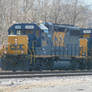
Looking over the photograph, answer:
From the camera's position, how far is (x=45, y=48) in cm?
1578

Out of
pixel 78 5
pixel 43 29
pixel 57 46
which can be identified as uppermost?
pixel 78 5

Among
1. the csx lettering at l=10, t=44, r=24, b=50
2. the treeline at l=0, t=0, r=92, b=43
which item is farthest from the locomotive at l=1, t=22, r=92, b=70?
the treeline at l=0, t=0, r=92, b=43

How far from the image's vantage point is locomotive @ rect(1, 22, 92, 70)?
49.7 feet

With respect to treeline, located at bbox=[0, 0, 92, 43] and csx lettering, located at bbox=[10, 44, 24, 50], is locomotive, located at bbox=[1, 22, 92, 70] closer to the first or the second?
csx lettering, located at bbox=[10, 44, 24, 50]

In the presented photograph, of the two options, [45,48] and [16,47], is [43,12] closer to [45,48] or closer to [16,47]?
[45,48]

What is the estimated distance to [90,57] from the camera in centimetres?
1661

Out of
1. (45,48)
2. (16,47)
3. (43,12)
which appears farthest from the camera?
(43,12)

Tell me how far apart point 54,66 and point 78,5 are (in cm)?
1960

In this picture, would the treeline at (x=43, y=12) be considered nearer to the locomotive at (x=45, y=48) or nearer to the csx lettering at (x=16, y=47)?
the locomotive at (x=45, y=48)

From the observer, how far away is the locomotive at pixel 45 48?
1515 cm

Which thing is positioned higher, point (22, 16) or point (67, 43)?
point (22, 16)

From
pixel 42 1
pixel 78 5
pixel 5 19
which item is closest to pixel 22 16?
pixel 5 19

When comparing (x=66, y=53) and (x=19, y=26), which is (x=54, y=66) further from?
(x=19, y=26)

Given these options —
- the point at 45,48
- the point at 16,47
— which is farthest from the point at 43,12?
the point at 16,47
